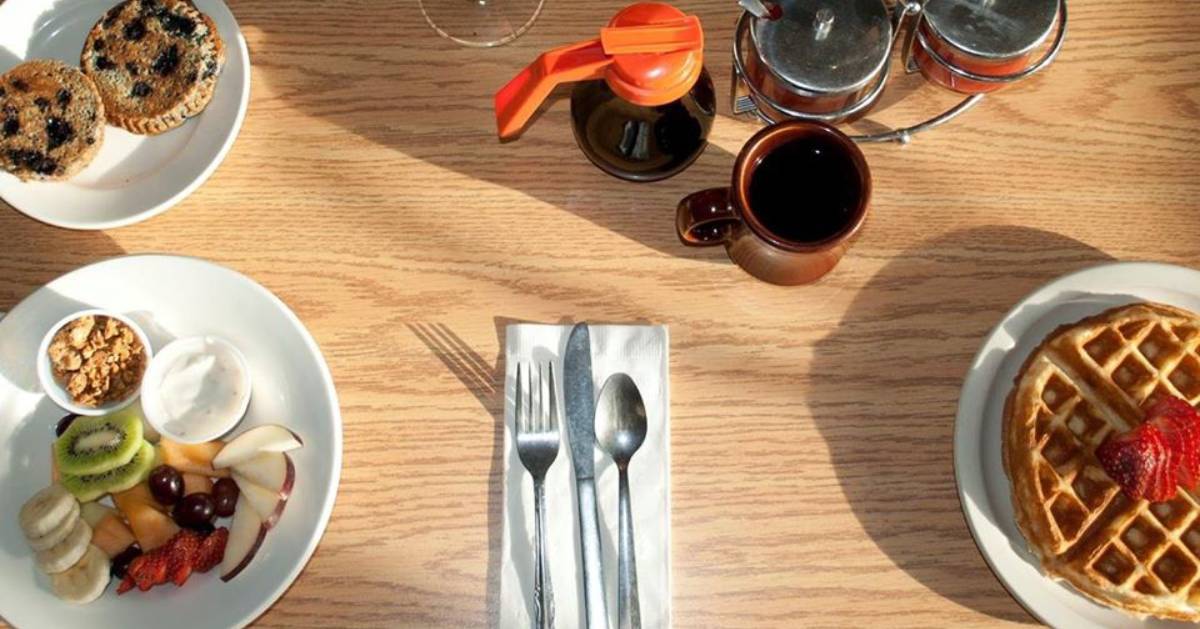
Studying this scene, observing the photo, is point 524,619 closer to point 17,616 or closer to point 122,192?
point 17,616

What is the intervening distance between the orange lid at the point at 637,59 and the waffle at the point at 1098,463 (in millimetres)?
526

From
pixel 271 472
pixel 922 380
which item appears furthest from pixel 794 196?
pixel 271 472

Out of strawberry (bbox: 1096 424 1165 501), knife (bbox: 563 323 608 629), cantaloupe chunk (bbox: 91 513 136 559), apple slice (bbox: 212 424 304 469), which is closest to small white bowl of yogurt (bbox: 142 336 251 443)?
apple slice (bbox: 212 424 304 469)

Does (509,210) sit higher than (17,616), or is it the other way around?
(509,210)

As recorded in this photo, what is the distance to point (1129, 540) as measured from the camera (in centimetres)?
116

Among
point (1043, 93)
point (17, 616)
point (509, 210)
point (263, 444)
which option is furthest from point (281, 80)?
point (1043, 93)

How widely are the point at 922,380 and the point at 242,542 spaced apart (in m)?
0.83

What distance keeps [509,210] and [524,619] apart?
501 mm

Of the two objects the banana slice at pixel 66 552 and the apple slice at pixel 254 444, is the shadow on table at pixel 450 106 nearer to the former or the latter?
the apple slice at pixel 254 444

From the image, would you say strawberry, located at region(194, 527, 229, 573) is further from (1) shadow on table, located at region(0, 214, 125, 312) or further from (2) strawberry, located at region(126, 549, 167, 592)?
(1) shadow on table, located at region(0, 214, 125, 312)

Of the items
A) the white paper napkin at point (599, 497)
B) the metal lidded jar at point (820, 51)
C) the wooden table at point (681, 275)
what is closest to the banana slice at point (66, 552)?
the wooden table at point (681, 275)

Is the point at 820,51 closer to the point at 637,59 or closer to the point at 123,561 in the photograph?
the point at 637,59

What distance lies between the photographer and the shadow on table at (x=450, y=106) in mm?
1344

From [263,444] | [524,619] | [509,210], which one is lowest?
[524,619]
